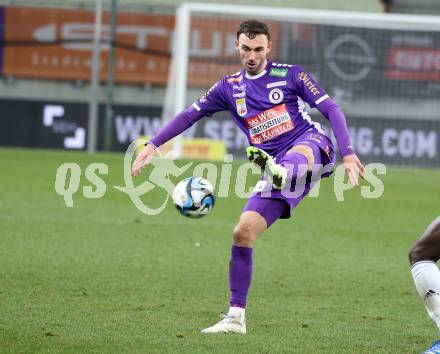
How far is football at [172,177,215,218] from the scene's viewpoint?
7.41m

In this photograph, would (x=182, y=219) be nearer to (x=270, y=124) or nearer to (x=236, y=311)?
(x=270, y=124)

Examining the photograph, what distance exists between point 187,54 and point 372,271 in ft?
46.3

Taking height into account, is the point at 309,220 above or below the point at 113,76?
below

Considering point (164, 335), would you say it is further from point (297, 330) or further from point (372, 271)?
point (372, 271)

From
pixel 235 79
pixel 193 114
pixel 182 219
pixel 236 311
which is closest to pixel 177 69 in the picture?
pixel 182 219

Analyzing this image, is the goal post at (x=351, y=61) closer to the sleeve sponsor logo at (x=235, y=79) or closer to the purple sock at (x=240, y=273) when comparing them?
the sleeve sponsor logo at (x=235, y=79)

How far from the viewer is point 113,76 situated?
2847 cm

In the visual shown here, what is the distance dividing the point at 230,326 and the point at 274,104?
179 cm

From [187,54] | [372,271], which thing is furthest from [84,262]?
[187,54]

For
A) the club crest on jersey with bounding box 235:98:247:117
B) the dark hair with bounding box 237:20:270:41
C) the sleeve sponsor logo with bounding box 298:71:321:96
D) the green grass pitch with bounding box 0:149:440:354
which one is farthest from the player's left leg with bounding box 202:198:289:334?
the dark hair with bounding box 237:20:270:41

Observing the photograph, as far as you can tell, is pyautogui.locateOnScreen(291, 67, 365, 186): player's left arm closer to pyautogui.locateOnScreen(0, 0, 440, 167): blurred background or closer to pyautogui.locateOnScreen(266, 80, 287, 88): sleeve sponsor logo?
pyautogui.locateOnScreen(266, 80, 287, 88): sleeve sponsor logo

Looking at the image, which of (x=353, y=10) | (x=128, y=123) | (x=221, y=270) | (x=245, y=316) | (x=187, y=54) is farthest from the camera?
(x=353, y=10)

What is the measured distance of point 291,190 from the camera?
7707 millimetres

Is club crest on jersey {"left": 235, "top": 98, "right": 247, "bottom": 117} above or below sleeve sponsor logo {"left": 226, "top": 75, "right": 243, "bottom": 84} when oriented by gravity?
below
